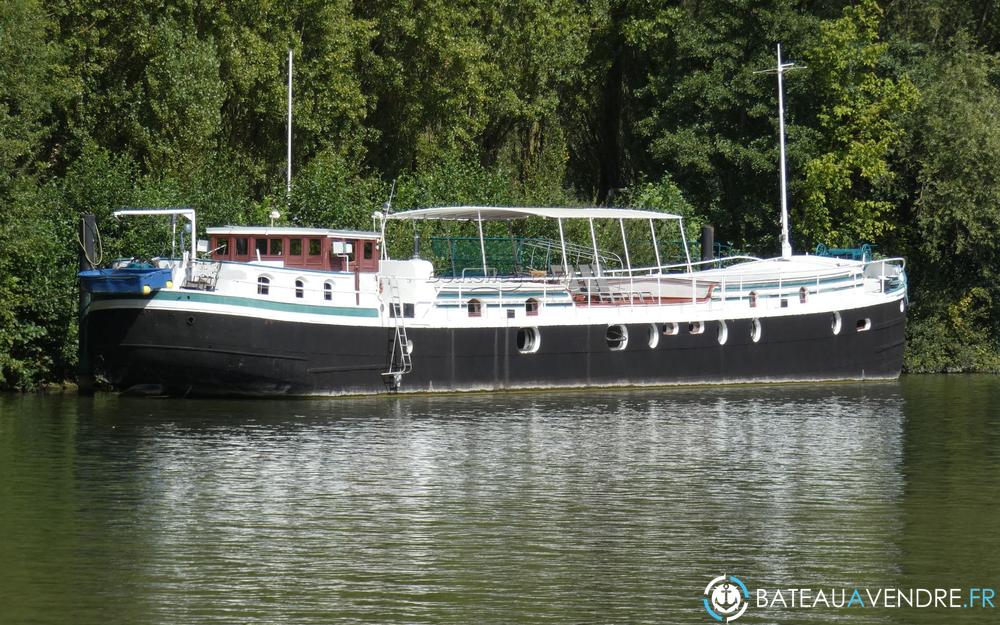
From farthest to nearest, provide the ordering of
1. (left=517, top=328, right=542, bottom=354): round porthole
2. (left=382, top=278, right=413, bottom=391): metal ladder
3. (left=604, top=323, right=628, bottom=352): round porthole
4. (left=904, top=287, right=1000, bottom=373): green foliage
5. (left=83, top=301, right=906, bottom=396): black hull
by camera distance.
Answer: (left=904, top=287, right=1000, bottom=373): green foliage, (left=604, top=323, right=628, bottom=352): round porthole, (left=517, top=328, right=542, bottom=354): round porthole, (left=382, top=278, right=413, bottom=391): metal ladder, (left=83, top=301, right=906, bottom=396): black hull

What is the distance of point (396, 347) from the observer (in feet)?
134

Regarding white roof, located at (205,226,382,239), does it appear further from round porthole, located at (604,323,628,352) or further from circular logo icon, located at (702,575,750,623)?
circular logo icon, located at (702,575,750,623)

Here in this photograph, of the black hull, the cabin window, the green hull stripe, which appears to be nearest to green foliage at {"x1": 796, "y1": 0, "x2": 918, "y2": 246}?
the black hull

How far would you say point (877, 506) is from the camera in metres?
25.8

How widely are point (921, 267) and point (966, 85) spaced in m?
7.56

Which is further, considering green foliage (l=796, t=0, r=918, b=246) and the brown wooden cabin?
green foliage (l=796, t=0, r=918, b=246)

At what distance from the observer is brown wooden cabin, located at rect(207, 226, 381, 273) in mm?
40562

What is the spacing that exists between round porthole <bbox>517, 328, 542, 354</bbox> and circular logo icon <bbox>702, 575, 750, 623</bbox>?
22.7 meters

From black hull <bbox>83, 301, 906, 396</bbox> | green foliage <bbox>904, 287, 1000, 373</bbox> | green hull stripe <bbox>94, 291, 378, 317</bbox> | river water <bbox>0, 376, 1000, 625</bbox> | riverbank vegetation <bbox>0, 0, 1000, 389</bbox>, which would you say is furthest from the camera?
green foliage <bbox>904, 287, 1000, 373</bbox>

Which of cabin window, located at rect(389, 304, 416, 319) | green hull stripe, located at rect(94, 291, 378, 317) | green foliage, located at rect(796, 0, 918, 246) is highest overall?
green foliage, located at rect(796, 0, 918, 246)

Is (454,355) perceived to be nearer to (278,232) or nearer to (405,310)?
(405,310)

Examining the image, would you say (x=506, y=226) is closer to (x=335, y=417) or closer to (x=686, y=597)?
(x=335, y=417)

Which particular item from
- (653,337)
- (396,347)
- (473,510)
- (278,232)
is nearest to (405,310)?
(396,347)

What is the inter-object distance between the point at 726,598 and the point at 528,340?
24.1 m
